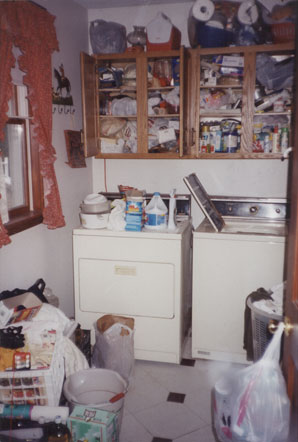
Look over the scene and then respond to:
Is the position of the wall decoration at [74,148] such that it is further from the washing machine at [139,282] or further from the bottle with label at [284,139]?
the bottle with label at [284,139]

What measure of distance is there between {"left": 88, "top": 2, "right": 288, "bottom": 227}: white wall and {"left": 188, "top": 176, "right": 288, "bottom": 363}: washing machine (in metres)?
0.41

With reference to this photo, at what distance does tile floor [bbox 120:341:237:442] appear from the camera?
232 cm

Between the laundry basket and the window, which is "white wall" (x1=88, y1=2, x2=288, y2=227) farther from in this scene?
the laundry basket

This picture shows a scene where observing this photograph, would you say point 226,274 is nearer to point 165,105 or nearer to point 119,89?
point 165,105

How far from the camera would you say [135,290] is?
2992 mm

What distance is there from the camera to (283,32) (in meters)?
2.93

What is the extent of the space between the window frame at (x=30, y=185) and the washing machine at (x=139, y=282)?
386 mm

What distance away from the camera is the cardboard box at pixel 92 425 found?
1.97 meters

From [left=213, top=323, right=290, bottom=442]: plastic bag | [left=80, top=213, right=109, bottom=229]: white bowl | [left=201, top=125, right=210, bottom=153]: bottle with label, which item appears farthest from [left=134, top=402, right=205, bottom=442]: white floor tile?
[left=201, top=125, right=210, bottom=153]: bottle with label

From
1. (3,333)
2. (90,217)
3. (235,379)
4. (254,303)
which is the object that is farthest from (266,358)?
(90,217)

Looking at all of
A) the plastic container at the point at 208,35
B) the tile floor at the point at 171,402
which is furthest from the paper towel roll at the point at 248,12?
the tile floor at the point at 171,402

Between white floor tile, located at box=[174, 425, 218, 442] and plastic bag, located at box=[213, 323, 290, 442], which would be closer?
plastic bag, located at box=[213, 323, 290, 442]

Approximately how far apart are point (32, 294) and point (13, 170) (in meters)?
0.79

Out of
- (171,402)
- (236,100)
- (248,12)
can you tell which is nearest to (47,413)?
(171,402)
